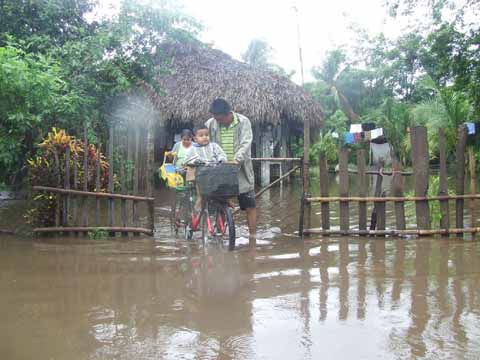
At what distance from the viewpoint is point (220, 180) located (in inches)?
208

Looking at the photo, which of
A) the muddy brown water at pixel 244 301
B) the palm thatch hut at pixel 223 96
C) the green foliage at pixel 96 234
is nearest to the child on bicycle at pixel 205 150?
the muddy brown water at pixel 244 301

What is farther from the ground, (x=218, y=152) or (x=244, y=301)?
(x=218, y=152)

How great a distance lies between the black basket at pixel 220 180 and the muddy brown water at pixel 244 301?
0.63 m

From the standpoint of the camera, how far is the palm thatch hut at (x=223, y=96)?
15156mm

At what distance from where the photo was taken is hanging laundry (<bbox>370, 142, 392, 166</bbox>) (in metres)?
7.00

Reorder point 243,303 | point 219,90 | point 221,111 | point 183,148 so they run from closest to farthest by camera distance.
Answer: point 243,303, point 221,111, point 183,148, point 219,90

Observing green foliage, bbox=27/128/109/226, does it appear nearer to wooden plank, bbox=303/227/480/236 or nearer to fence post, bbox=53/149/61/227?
fence post, bbox=53/149/61/227

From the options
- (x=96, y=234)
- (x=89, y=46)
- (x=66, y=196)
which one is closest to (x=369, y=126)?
(x=96, y=234)

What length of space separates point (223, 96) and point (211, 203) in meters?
9.95

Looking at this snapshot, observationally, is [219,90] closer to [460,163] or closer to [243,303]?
[460,163]

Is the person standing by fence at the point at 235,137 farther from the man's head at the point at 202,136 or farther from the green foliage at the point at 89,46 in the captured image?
the green foliage at the point at 89,46

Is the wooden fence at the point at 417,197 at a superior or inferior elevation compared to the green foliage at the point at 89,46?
inferior

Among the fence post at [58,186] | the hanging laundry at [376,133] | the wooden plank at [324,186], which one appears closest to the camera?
the wooden plank at [324,186]

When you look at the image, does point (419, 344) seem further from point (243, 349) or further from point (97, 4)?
point (97, 4)
